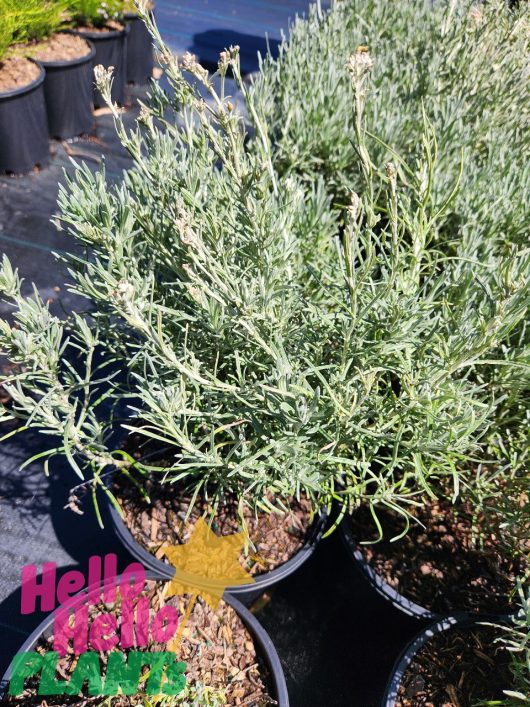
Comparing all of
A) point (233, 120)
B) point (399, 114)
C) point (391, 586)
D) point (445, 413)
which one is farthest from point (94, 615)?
point (399, 114)

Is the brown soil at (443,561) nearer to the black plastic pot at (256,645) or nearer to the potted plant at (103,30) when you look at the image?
the black plastic pot at (256,645)

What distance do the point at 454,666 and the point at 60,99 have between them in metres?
3.95

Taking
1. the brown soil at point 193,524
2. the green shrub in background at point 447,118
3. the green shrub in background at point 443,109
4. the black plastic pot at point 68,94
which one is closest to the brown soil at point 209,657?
the brown soil at point 193,524

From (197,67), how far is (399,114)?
1.50 metres

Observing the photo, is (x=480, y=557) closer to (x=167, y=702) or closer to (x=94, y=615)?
(x=167, y=702)

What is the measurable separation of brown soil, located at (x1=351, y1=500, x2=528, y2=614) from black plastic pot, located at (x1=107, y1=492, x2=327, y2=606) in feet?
0.61

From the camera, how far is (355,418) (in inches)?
60.1

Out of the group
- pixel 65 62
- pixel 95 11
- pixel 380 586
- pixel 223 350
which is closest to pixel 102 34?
pixel 95 11

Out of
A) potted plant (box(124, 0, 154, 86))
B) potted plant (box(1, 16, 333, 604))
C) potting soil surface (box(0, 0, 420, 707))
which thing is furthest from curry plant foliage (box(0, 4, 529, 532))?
potted plant (box(124, 0, 154, 86))

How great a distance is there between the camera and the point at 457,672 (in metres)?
1.62

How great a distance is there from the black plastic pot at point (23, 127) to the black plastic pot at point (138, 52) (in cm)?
128

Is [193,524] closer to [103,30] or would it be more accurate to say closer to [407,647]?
[407,647]

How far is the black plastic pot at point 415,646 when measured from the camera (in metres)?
1.53

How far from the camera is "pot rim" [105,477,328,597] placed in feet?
5.52
